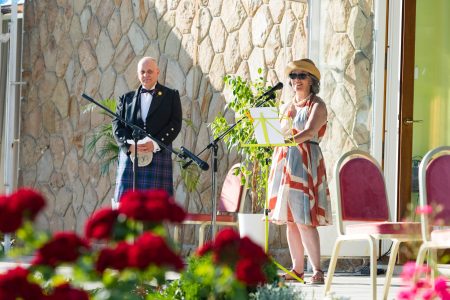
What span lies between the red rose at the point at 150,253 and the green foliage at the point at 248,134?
259 inches

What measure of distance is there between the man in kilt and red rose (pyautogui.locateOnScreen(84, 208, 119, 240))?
556 cm

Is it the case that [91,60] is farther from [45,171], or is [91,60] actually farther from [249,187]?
[249,187]

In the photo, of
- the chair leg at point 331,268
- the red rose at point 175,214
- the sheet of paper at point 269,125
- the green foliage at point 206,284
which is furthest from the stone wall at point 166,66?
the red rose at point 175,214

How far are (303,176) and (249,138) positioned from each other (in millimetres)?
1352

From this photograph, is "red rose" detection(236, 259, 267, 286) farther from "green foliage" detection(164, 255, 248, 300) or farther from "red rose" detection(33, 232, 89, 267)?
"red rose" detection(33, 232, 89, 267)

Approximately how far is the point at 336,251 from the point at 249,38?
13.2 feet

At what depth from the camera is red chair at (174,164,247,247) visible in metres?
8.86

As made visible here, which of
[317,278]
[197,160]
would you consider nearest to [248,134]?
[317,278]

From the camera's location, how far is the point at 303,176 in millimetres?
7691

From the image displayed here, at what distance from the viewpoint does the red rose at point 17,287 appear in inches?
86.8

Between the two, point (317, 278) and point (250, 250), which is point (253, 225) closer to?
point (317, 278)

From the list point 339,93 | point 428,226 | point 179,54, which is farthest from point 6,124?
point 428,226

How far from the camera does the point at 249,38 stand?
10.1m

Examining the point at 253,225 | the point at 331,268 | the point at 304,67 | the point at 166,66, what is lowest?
the point at 331,268
